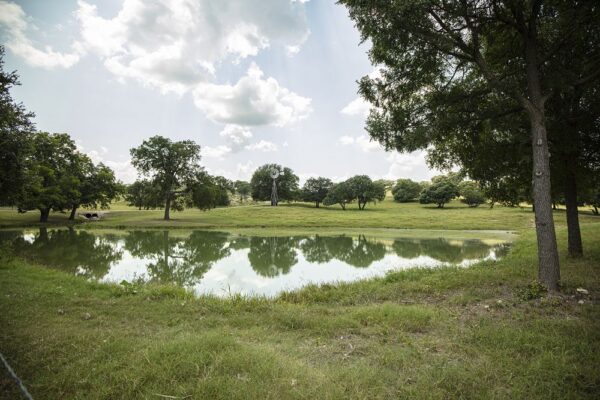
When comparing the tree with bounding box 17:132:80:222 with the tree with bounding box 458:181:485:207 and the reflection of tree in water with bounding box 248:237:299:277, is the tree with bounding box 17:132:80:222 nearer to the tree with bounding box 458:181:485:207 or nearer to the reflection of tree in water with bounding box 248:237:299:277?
the reflection of tree in water with bounding box 248:237:299:277

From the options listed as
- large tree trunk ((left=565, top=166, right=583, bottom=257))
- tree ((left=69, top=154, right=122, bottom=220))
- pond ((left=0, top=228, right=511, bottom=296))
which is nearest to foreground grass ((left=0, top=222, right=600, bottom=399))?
pond ((left=0, top=228, right=511, bottom=296))

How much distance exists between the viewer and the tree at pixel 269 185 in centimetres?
9869

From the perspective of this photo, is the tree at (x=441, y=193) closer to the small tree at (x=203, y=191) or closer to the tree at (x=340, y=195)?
the tree at (x=340, y=195)

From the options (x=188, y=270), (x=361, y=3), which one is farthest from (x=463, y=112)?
(x=188, y=270)

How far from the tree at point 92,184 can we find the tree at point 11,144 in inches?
1298

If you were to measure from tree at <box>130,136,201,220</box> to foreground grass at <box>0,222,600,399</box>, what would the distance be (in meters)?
40.7

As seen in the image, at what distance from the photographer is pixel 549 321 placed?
5824 mm

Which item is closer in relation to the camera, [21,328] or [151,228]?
[21,328]

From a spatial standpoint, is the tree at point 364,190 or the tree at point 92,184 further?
the tree at point 364,190

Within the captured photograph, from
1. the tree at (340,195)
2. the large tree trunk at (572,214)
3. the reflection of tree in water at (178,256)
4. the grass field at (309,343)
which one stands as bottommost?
the reflection of tree in water at (178,256)

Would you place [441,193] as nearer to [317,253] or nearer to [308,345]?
[317,253]

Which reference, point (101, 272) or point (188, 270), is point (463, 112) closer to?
point (188, 270)

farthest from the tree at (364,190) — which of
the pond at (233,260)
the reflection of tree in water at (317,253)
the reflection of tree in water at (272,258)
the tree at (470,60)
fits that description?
the tree at (470,60)

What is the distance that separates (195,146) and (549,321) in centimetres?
4960
